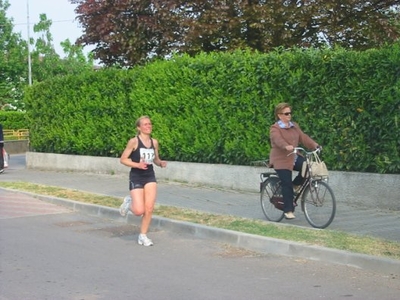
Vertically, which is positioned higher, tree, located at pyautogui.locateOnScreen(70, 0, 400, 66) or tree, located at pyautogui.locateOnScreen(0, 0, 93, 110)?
tree, located at pyautogui.locateOnScreen(0, 0, 93, 110)

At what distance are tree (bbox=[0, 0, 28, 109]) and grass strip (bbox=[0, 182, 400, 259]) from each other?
37.7 metres

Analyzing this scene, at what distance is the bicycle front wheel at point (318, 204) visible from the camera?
955 cm

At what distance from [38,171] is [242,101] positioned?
932 cm

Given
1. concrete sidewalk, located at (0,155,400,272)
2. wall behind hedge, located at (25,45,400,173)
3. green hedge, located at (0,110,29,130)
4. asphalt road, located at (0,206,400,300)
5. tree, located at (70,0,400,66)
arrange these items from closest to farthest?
1. asphalt road, located at (0,206,400,300)
2. concrete sidewalk, located at (0,155,400,272)
3. wall behind hedge, located at (25,45,400,173)
4. tree, located at (70,0,400,66)
5. green hedge, located at (0,110,29,130)

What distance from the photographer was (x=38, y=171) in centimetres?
2131

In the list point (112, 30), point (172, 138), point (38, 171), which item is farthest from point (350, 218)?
point (38, 171)

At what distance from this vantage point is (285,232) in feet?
Result: 30.1

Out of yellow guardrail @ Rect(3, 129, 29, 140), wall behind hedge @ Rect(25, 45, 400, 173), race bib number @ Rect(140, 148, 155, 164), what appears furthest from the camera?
yellow guardrail @ Rect(3, 129, 29, 140)

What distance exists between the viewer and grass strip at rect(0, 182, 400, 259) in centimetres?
803

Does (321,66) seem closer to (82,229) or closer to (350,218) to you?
(350,218)

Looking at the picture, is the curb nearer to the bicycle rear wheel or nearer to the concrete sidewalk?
the concrete sidewalk

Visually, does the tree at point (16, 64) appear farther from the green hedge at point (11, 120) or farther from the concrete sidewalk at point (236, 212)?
the concrete sidewalk at point (236, 212)

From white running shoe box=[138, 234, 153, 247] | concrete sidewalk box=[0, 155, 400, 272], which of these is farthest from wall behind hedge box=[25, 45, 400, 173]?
white running shoe box=[138, 234, 153, 247]

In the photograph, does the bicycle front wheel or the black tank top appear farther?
the bicycle front wheel
